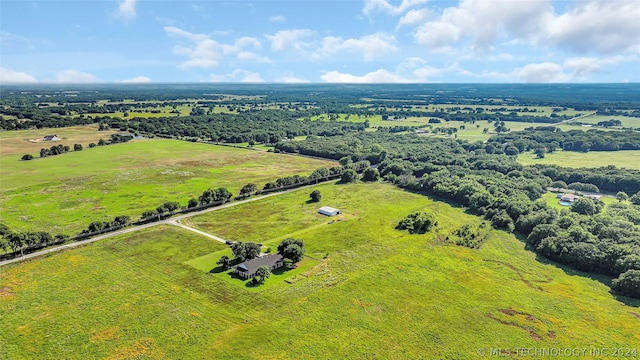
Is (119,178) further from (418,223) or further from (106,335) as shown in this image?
(418,223)

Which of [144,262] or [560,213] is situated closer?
[144,262]

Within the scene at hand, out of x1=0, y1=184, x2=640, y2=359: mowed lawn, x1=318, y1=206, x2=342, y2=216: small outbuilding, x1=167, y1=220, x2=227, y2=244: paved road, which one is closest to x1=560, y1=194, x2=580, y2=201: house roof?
x1=0, y1=184, x2=640, y2=359: mowed lawn

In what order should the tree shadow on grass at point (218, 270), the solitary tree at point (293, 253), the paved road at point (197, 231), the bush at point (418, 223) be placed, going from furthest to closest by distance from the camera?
1. the bush at point (418, 223)
2. the paved road at point (197, 231)
3. the solitary tree at point (293, 253)
4. the tree shadow on grass at point (218, 270)

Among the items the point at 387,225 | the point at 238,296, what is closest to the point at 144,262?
the point at 238,296

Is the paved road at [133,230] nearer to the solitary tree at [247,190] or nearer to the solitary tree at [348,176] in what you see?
the solitary tree at [247,190]

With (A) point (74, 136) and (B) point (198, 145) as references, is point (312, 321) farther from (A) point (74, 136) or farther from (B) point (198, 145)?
(A) point (74, 136)

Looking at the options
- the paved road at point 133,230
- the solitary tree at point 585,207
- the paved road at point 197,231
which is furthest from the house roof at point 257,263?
the solitary tree at point 585,207

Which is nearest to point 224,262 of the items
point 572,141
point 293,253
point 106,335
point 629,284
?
point 293,253
